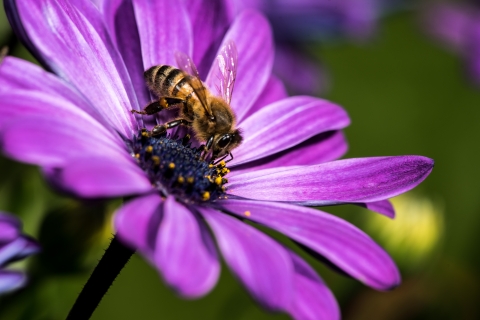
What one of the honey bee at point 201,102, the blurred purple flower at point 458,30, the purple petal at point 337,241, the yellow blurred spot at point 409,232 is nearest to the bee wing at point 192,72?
the honey bee at point 201,102

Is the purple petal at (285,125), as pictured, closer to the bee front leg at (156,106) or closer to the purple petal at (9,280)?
the bee front leg at (156,106)

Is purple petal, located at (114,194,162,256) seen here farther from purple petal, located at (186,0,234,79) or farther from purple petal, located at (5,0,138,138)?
purple petal, located at (186,0,234,79)

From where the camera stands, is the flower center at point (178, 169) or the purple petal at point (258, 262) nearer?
the purple petal at point (258, 262)

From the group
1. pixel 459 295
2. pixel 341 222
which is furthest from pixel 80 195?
pixel 459 295

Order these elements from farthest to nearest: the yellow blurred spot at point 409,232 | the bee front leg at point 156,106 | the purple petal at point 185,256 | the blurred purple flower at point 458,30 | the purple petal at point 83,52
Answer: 1. the blurred purple flower at point 458,30
2. the yellow blurred spot at point 409,232
3. the bee front leg at point 156,106
4. the purple petal at point 83,52
5. the purple petal at point 185,256

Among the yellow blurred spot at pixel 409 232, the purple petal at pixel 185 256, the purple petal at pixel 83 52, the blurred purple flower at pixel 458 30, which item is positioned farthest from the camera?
the blurred purple flower at pixel 458 30

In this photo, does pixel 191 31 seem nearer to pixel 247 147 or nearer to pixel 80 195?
pixel 247 147
